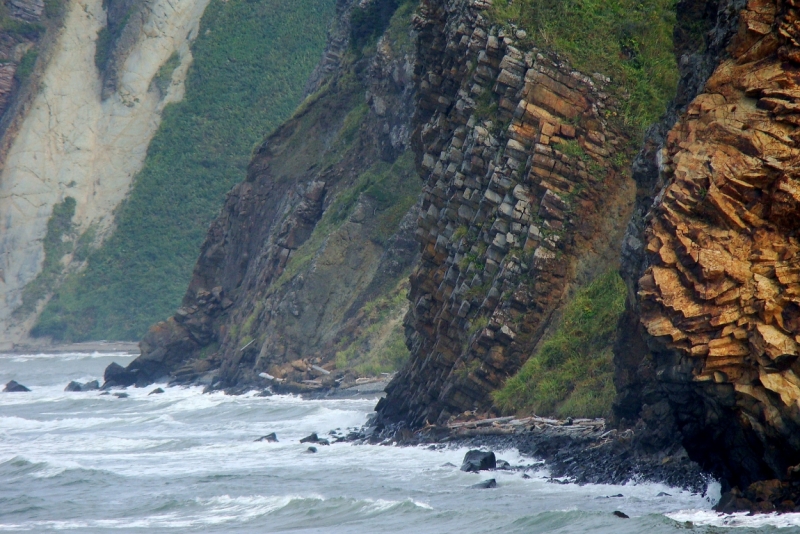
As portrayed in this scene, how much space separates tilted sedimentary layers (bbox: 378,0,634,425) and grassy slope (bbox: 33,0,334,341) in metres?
61.1

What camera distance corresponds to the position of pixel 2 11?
100 metres

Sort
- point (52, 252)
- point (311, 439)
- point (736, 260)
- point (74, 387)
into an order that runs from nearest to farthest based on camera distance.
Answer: point (736, 260) → point (311, 439) → point (74, 387) → point (52, 252)

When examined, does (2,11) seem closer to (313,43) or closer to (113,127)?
(113,127)

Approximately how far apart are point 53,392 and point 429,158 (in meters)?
31.2

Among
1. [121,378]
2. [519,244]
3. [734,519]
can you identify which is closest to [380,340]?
[519,244]

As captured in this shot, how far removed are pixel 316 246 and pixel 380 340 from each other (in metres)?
8.39


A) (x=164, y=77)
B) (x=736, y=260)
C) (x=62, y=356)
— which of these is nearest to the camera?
(x=736, y=260)

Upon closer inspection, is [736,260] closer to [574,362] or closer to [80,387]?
[574,362]

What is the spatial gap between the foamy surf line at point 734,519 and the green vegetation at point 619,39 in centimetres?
1400

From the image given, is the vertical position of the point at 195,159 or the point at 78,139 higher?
the point at 78,139

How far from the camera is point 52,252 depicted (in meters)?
Answer: 95.4

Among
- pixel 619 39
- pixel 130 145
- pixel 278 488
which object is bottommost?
pixel 278 488

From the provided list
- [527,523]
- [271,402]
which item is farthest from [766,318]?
[271,402]

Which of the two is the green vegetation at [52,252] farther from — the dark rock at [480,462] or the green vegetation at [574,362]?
the dark rock at [480,462]
